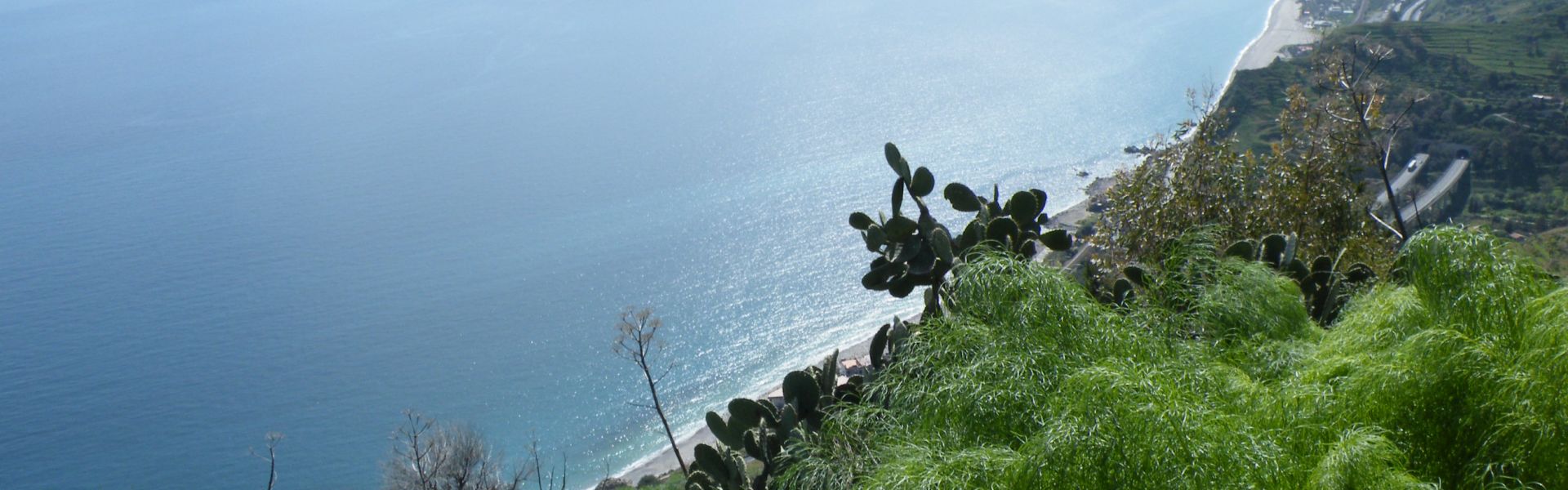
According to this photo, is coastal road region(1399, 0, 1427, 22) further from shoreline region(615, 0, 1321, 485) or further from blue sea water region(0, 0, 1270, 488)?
blue sea water region(0, 0, 1270, 488)

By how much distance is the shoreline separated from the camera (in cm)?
2003

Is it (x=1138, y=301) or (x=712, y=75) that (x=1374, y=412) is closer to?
(x=1138, y=301)

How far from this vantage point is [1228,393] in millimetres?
3994

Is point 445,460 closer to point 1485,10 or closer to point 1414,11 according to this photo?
point 1485,10

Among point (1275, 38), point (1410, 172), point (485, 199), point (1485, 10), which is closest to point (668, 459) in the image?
point (485, 199)

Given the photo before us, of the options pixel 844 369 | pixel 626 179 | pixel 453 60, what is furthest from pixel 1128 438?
pixel 453 60

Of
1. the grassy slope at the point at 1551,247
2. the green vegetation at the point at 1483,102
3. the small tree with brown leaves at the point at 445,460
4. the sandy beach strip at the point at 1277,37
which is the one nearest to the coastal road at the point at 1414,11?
the sandy beach strip at the point at 1277,37

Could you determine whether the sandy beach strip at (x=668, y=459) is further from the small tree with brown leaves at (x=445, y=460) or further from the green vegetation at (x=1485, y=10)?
the green vegetation at (x=1485, y=10)

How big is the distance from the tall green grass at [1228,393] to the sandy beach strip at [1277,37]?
3563 cm

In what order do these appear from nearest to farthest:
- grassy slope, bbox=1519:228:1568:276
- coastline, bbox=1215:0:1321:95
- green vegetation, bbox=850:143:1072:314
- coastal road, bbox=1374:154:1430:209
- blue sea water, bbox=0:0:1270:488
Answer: green vegetation, bbox=850:143:1072:314 < grassy slope, bbox=1519:228:1568:276 < blue sea water, bbox=0:0:1270:488 < coastal road, bbox=1374:154:1430:209 < coastline, bbox=1215:0:1321:95

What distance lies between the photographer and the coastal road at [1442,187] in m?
23.8

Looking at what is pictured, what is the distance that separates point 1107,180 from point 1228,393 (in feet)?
79.2

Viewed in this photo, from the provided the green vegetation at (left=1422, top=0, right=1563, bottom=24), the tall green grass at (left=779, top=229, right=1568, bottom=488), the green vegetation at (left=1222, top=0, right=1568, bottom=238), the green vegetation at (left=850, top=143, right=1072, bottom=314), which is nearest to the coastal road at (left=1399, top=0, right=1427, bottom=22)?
the green vegetation at (left=1422, top=0, right=1563, bottom=24)

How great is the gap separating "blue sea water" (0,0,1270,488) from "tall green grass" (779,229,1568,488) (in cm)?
1700
